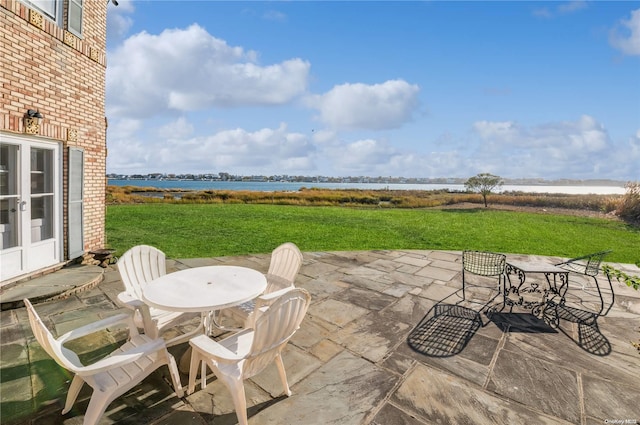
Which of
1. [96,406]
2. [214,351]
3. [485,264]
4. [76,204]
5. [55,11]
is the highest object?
[55,11]

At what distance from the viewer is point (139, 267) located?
2.99 meters

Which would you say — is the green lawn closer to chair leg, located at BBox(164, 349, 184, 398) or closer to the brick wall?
the brick wall

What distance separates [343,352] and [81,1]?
672 cm

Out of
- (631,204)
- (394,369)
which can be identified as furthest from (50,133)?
(631,204)

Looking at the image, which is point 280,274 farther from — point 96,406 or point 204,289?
point 96,406

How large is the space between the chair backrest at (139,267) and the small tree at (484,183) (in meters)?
23.3

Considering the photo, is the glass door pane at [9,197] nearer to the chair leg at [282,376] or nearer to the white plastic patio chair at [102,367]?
the white plastic patio chair at [102,367]

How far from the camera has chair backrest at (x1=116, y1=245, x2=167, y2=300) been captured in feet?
9.12

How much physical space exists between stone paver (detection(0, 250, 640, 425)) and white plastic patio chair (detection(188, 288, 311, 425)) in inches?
13.6

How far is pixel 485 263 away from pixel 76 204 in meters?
6.51

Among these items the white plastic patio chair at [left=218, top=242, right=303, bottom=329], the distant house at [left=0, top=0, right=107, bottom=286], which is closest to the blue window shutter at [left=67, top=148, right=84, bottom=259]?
the distant house at [left=0, top=0, right=107, bottom=286]

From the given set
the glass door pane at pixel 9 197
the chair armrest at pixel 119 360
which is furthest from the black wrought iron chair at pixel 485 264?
the glass door pane at pixel 9 197

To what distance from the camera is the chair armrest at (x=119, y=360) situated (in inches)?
64.1

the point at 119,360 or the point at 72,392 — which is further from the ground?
the point at 119,360
